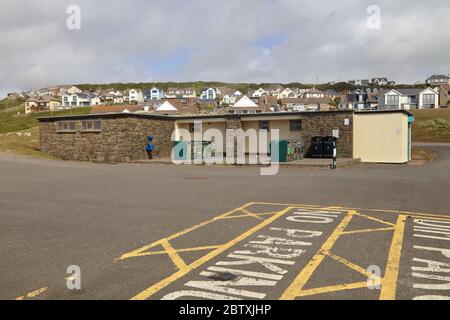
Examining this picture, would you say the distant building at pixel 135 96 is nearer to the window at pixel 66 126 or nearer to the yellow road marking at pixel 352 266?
the window at pixel 66 126

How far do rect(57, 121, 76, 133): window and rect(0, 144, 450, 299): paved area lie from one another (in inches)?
680

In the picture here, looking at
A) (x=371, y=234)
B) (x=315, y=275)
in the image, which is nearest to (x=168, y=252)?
(x=315, y=275)

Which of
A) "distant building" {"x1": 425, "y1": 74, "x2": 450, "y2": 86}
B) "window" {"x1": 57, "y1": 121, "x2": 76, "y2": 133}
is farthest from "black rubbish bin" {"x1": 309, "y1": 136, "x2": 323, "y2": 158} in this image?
"distant building" {"x1": 425, "y1": 74, "x2": 450, "y2": 86}

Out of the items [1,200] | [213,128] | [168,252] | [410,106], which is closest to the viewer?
[168,252]

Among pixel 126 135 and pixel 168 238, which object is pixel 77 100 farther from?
pixel 168 238

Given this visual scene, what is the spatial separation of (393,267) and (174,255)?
3.11m

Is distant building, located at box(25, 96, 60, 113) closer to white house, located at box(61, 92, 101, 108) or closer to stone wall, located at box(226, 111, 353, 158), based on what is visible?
white house, located at box(61, 92, 101, 108)

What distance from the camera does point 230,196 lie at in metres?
12.3

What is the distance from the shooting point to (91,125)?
95.3 feet

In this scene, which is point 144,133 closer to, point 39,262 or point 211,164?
point 211,164

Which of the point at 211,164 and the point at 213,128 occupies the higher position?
the point at 213,128

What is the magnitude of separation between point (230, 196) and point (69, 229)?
5.36 m

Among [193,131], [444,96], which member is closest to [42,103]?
[444,96]

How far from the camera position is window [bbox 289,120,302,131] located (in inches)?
1173
